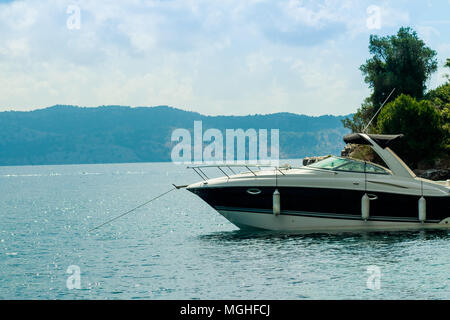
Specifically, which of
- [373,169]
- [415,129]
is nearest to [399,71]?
[415,129]

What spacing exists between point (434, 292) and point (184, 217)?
65.9 feet

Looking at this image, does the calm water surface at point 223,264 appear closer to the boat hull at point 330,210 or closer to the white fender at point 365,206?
the boat hull at point 330,210

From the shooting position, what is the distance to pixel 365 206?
Result: 20016mm

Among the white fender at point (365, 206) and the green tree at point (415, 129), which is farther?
the green tree at point (415, 129)

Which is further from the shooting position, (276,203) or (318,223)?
(318,223)

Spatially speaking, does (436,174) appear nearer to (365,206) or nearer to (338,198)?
(365,206)

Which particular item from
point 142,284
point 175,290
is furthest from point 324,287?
point 142,284

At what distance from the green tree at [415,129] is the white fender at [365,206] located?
88.1 feet

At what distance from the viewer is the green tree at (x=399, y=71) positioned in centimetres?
6169

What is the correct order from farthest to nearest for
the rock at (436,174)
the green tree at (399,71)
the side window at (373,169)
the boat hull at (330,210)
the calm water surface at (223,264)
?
the green tree at (399,71) < the rock at (436,174) < the side window at (373,169) < the boat hull at (330,210) < the calm water surface at (223,264)

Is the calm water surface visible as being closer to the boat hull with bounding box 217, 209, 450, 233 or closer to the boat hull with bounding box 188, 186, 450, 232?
the boat hull with bounding box 217, 209, 450, 233

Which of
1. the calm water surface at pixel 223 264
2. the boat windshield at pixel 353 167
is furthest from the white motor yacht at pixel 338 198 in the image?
the calm water surface at pixel 223 264

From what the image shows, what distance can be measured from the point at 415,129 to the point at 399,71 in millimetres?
18531
